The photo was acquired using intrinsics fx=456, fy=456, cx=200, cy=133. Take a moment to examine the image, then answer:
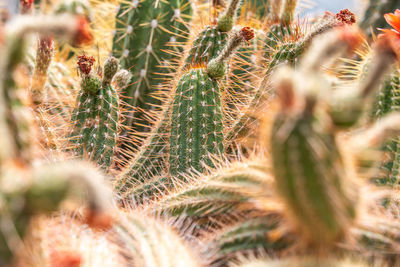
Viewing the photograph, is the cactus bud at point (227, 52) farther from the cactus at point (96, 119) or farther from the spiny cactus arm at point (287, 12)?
the spiny cactus arm at point (287, 12)

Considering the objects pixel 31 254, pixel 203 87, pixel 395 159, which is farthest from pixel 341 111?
pixel 203 87

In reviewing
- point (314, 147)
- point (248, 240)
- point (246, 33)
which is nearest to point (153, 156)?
point (246, 33)

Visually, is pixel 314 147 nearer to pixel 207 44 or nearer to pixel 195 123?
pixel 195 123

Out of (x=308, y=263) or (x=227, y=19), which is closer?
(x=308, y=263)

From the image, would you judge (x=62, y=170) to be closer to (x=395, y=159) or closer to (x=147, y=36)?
(x=395, y=159)

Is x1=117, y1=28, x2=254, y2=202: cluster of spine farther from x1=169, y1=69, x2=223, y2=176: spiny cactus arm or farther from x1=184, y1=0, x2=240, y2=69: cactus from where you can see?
x1=184, y1=0, x2=240, y2=69: cactus

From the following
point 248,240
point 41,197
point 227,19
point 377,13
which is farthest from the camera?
point 377,13
